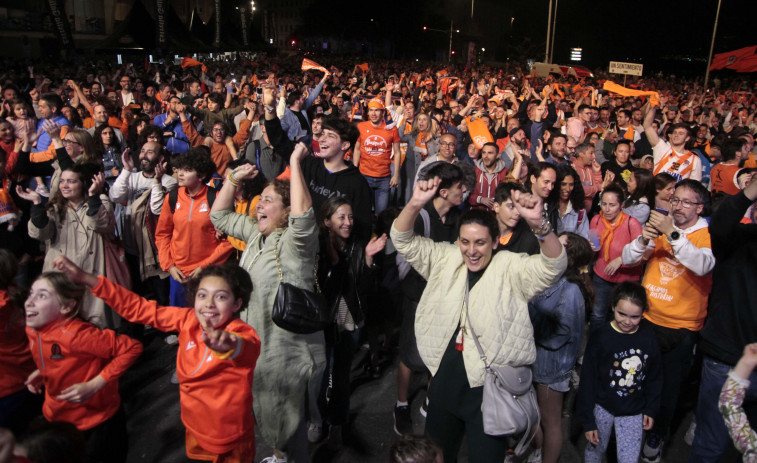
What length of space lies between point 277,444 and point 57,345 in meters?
1.37

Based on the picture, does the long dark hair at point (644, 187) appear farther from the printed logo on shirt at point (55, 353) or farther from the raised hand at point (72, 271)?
the printed logo on shirt at point (55, 353)

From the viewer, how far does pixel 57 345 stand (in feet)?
9.73

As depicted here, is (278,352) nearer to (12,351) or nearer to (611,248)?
(12,351)

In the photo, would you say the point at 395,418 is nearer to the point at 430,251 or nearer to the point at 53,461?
the point at 430,251

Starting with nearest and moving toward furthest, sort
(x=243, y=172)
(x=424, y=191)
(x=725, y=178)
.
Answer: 1. (x=424, y=191)
2. (x=243, y=172)
3. (x=725, y=178)

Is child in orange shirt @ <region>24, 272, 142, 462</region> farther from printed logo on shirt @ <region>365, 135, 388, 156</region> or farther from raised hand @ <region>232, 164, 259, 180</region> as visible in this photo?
printed logo on shirt @ <region>365, 135, 388, 156</region>

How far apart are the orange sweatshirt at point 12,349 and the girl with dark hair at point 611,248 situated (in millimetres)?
4163

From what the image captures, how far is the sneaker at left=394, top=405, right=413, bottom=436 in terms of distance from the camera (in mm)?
4215

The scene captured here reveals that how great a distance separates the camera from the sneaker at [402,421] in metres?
4.21

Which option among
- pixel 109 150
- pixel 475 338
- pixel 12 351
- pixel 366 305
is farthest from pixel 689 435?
pixel 109 150

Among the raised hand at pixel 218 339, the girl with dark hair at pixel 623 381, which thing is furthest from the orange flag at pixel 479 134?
the raised hand at pixel 218 339

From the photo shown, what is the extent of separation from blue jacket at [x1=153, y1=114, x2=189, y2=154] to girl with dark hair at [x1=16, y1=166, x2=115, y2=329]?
2867mm

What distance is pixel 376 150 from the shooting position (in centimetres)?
781

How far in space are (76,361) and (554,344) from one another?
9.24 ft
